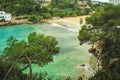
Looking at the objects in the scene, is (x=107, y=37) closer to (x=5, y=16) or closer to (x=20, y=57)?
(x=20, y=57)

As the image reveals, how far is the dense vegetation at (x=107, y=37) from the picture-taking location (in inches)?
433

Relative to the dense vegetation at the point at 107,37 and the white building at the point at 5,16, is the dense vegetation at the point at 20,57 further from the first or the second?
the white building at the point at 5,16

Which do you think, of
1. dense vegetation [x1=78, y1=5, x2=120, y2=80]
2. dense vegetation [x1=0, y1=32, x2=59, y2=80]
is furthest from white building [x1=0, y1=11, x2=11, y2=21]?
dense vegetation [x1=0, y1=32, x2=59, y2=80]

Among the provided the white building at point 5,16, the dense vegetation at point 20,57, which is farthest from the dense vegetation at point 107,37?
the white building at point 5,16

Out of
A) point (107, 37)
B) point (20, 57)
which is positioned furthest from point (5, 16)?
point (20, 57)

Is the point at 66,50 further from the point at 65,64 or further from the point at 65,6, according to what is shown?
the point at 65,6

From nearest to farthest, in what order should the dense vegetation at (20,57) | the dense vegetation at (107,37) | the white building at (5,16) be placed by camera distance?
the dense vegetation at (20,57)
the dense vegetation at (107,37)
the white building at (5,16)

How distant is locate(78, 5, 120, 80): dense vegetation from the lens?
11.0 metres

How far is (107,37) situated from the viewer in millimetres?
15703

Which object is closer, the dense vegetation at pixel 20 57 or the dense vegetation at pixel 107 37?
the dense vegetation at pixel 20 57

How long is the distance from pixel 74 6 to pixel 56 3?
173 inches

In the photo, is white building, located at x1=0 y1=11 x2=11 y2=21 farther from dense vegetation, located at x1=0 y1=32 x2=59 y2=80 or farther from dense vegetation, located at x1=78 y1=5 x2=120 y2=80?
dense vegetation, located at x1=0 y1=32 x2=59 y2=80

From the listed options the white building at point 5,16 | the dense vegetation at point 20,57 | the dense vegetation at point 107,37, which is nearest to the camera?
the dense vegetation at point 20,57

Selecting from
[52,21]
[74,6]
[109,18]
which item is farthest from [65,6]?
[109,18]
